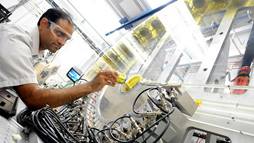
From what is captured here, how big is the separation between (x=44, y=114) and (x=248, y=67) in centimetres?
139

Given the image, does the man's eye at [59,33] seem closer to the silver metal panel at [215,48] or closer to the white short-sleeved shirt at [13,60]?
the white short-sleeved shirt at [13,60]

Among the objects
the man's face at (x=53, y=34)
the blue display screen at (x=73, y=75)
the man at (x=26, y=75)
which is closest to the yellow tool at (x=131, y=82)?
the man at (x=26, y=75)

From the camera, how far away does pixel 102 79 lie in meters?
1.40

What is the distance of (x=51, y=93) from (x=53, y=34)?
544mm

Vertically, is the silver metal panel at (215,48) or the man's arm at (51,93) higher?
the man's arm at (51,93)

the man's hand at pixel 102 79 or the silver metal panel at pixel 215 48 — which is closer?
the man's hand at pixel 102 79

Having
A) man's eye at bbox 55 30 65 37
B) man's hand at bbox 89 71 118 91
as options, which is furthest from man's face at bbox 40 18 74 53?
man's hand at bbox 89 71 118 91

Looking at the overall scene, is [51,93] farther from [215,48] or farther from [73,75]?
[73,75]

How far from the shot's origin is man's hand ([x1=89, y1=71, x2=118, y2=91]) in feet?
4.54

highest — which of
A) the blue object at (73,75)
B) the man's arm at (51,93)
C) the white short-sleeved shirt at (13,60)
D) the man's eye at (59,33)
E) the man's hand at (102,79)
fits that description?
the white short-sleeved shirt at (13,60)

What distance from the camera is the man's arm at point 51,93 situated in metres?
1.12

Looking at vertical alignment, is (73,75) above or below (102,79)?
below

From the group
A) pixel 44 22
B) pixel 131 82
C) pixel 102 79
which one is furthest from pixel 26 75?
pixel 131 82

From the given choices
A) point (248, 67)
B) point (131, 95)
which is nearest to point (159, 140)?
point (131, 95)
